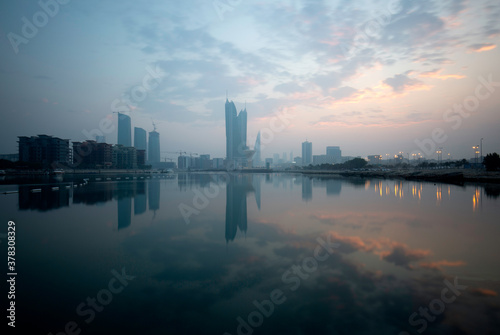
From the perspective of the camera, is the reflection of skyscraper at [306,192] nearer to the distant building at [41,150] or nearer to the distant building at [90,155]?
the distant building at [41,150]

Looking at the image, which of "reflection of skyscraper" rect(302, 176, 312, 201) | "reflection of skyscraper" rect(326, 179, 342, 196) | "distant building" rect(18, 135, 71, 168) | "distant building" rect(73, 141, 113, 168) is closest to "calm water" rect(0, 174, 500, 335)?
"reflection of skyscraper" rect(302, 176, 312, 201)

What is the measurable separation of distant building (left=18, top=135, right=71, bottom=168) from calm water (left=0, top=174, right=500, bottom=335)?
121 meters

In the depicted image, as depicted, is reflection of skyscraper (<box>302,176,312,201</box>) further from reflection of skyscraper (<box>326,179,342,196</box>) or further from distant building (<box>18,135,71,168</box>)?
distant building (<box>18,135,71,168</box>)

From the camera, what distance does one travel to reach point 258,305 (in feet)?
20.8

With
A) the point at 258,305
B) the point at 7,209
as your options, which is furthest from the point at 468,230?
the point at 7,209

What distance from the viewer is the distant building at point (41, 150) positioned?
108 meters

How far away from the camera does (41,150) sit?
11006 centimetres

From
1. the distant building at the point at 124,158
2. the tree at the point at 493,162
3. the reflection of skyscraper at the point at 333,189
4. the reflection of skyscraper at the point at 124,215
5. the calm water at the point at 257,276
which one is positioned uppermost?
the distant building at the point at 124,158

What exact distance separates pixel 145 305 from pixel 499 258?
12.2m

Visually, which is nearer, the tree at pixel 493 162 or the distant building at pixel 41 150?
the tree at pixel 493 162

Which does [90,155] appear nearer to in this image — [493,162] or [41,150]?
[41,150]

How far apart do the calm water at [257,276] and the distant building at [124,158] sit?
149617 mm

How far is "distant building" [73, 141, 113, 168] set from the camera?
130250 millimetres

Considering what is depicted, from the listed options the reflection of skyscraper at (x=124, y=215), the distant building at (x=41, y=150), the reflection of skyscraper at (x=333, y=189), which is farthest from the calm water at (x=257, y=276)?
the distant building at (x=41, y=150)
